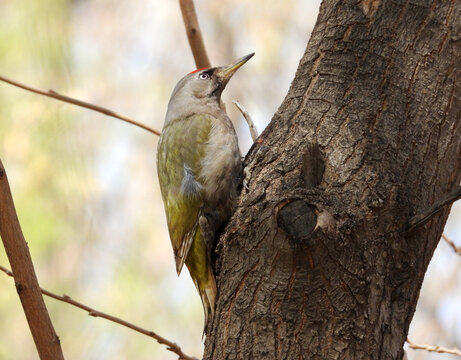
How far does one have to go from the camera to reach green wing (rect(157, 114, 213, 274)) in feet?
10.9

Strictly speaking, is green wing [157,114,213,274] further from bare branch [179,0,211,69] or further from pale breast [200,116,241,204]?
bare branch [179,0,211,69]

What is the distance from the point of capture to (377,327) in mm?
2121

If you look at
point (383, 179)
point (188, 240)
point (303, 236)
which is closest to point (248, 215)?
point (303, 236)

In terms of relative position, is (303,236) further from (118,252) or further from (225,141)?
(118,252)

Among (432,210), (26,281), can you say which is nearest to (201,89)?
(432,210)

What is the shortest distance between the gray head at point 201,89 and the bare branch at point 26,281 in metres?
2.36

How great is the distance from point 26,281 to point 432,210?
4.12 feet

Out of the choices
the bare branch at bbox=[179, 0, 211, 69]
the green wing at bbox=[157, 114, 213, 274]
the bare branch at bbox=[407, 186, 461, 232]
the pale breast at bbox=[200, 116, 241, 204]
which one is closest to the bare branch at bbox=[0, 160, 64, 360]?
the bare branch at bbox=[407, 186, 461, 232]

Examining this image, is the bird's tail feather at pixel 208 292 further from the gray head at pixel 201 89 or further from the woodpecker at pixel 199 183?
the gray head at pixel 201 89

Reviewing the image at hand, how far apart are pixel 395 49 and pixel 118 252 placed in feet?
18.4

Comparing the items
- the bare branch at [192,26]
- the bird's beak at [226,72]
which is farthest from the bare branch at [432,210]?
the bird's beak at [226,72]

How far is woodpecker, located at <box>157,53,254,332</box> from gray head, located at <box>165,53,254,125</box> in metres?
0.20

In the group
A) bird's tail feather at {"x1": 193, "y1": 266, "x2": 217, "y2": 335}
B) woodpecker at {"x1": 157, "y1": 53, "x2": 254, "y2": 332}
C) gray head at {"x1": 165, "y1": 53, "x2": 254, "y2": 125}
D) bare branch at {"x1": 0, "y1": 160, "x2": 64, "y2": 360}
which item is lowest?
bare branch at {"x1": 0, "y1": 160, "x2": 64, "y2": 360}

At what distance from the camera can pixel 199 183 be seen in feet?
11.2
